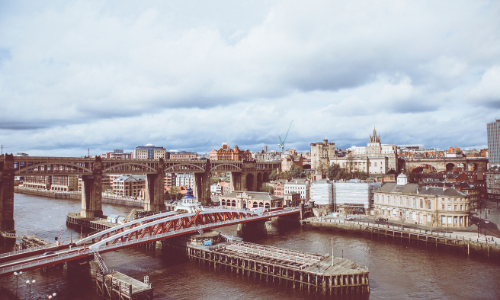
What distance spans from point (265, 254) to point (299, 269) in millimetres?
6895

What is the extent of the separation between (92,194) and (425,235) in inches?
2516

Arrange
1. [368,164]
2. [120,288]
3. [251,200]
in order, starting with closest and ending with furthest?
[120,288]
[251,200]
[368,164]

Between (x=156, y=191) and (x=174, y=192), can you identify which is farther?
(x=174, y=192)

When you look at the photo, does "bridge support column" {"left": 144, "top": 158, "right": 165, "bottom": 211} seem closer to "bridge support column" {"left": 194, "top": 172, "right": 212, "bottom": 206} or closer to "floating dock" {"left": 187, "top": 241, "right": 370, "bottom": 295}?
"bridge support column" {"left": 194, "top": 172, "right": 212, "bottom": 206}

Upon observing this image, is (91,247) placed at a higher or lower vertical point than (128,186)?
lower

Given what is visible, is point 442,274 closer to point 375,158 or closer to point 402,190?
point 402,190

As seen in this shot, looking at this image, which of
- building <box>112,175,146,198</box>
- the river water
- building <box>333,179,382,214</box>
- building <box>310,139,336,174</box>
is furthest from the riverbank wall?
building <box>310,139,336,174</box>

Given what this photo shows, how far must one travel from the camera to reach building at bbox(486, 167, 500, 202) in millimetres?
95562

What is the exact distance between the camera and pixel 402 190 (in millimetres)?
67125

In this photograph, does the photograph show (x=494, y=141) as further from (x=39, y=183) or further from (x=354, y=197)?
(x=39, y=183)

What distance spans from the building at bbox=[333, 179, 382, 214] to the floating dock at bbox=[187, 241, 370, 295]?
40.0m

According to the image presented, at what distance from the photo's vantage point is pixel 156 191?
290 feet

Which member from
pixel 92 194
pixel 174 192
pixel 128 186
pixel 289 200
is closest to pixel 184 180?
pixel 174 192

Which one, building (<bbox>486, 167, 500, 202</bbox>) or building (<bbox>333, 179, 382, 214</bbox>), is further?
building (<bbox>486, 167, 500, 202</bbox>)
